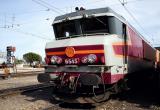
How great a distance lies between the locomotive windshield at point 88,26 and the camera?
434 inches

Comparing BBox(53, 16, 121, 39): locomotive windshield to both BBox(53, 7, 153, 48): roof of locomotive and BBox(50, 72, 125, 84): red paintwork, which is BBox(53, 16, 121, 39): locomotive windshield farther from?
BBox(50, 72, 125, 84): red paintwork

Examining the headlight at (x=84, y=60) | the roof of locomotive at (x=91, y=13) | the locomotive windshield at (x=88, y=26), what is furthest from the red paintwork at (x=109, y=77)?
the roof of locomotive at (x=91, y=13)

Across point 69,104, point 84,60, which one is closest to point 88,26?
point 84,60

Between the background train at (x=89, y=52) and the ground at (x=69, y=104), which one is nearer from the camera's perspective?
the background train at (x=89, y=52)

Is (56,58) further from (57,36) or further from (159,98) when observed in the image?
(159,98)

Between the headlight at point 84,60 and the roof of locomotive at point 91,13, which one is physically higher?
the roof of locomotive at point 91,13

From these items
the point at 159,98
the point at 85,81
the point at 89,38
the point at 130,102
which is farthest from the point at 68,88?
the point at 159,98

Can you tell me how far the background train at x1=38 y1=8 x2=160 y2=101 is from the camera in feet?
33.4

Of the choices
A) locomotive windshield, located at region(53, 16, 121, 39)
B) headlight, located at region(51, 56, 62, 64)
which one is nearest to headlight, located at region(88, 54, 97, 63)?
locomotive windshield, located at region(53, 16, 121, 39)

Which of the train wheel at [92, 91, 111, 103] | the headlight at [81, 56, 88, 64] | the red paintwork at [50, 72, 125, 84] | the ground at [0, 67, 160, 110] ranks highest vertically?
the headlight at [81, 56, 88, 64]

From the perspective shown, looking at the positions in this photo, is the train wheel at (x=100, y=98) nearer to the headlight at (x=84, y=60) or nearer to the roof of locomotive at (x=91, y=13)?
the headlight at (x=84, y=60)

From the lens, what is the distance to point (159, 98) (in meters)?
12.8

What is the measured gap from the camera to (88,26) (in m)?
11.4

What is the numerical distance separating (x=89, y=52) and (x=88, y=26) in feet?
4.80
